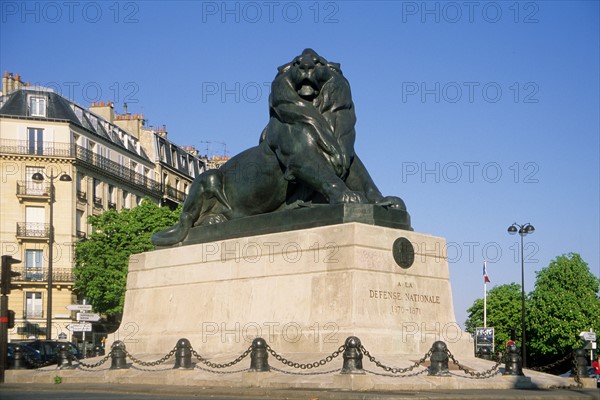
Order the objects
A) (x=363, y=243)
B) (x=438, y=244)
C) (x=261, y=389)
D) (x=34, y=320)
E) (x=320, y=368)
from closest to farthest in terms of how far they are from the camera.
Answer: (x=261, y=389) < (x=320, y=368) < (x=363, y=243) < (x=438, y=244) < (x=34, y=320)

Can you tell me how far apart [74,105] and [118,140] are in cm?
563

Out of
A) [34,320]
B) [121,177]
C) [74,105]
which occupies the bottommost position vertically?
[34,320]

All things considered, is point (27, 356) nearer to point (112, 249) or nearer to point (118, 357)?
point (118, 357)

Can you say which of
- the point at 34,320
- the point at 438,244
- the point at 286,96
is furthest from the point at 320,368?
the point at 34,320

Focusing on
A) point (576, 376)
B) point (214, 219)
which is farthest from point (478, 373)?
point (214, 219)

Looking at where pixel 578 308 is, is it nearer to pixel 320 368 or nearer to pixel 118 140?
pixel 118 140

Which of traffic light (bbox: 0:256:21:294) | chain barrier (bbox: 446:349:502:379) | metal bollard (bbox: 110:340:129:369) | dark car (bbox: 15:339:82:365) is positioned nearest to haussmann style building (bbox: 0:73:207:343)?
dark car (bbox: 15:339:82:365)

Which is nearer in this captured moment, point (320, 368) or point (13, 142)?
point (320, 368)

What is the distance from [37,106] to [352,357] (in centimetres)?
6069

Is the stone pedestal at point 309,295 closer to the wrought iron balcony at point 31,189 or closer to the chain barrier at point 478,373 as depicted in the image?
the chain barrier at point 478,373

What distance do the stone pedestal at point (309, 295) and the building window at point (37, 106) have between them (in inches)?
2094

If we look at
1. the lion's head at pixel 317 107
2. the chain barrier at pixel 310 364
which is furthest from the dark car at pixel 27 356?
the chain barrier at pixel 310 364

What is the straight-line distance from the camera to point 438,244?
19984 millimetres

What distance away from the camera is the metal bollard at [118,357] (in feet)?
65.6
